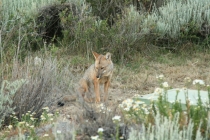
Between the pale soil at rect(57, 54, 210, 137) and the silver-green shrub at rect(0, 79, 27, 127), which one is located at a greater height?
the silver-green shrub at rect(0, 79, 27, 127)

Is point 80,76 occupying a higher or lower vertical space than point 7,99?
lower

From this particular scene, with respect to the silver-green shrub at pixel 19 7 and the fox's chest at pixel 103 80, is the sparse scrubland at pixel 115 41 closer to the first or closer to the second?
the silver-green shrub at pixel 19 7

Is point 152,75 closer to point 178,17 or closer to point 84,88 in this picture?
point 84,88

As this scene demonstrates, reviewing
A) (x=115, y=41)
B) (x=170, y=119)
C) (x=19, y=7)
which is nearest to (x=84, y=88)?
(x=115, y=41)

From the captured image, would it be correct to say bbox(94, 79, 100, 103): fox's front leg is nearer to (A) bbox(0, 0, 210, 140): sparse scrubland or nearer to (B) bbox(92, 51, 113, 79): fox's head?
(B) bbox(92, 51, 113, 79): fox's head

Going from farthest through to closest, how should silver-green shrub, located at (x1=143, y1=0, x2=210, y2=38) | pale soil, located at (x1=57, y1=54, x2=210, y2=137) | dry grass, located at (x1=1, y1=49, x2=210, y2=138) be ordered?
1. silver-green shrub, located at (x1=143, y1=0, x2=210, y2=38)
2. pale soil, located at (x1=57, y1=54, x2=210, y2=137)
3. dry grass, located at (x1=1, y1=49, x2=210, y2=138)

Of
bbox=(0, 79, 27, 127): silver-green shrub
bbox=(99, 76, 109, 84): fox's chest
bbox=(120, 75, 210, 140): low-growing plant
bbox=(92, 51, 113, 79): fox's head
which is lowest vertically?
bbox=(99, 76, 109, 84): fox's chest

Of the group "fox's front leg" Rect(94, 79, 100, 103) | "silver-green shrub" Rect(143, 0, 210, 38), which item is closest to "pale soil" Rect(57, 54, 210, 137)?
"fox's front leg" Rect(94, 79, 100, 103)

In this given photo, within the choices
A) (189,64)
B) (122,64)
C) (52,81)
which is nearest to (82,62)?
(122,64)

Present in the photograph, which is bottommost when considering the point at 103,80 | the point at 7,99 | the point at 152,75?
the point at 152,75

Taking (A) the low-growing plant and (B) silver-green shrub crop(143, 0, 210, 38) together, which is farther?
(B) silver-green shrub crop(143, 0, 210, 38)

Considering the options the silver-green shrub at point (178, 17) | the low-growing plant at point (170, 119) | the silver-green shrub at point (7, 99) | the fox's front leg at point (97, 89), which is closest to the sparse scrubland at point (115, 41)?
the silver-green shrub at point (178, 17)

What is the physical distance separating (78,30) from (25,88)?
433 centimetres

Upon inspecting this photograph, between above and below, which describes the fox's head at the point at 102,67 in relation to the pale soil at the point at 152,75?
above
